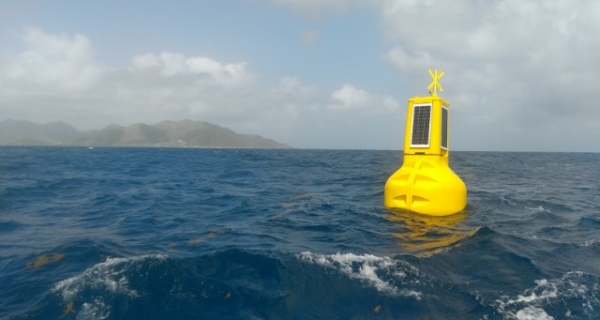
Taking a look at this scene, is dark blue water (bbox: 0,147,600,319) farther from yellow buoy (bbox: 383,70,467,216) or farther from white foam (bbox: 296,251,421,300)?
yellow buoy (bbox: 383,70,467,216)

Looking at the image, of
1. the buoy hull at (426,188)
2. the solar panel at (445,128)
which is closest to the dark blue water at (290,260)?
the buoy hull at (426,188)

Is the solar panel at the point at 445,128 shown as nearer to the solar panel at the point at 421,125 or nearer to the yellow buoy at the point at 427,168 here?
the yellow buoy at the point at 427,168

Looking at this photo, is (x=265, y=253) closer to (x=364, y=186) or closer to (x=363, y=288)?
(x=363, y=288)

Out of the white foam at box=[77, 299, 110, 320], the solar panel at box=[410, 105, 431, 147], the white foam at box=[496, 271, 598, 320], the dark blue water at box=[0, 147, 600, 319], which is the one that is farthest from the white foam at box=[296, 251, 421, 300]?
the solar panel at box=[410, 105, 431, 147]

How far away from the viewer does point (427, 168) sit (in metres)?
15.1

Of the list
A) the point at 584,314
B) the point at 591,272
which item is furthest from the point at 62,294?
the point at 591,272

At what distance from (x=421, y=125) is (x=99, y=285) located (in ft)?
42.4

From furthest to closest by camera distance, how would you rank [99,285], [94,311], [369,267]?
[369,267]
[99,285]
[94,311]

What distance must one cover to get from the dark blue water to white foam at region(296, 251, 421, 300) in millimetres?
49

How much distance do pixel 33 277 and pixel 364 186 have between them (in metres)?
19.3

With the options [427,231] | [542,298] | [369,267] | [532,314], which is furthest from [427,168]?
[532,314]

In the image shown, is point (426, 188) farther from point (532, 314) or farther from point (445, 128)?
point (532, 314)

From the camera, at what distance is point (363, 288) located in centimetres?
852

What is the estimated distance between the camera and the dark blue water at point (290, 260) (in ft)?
25.5
